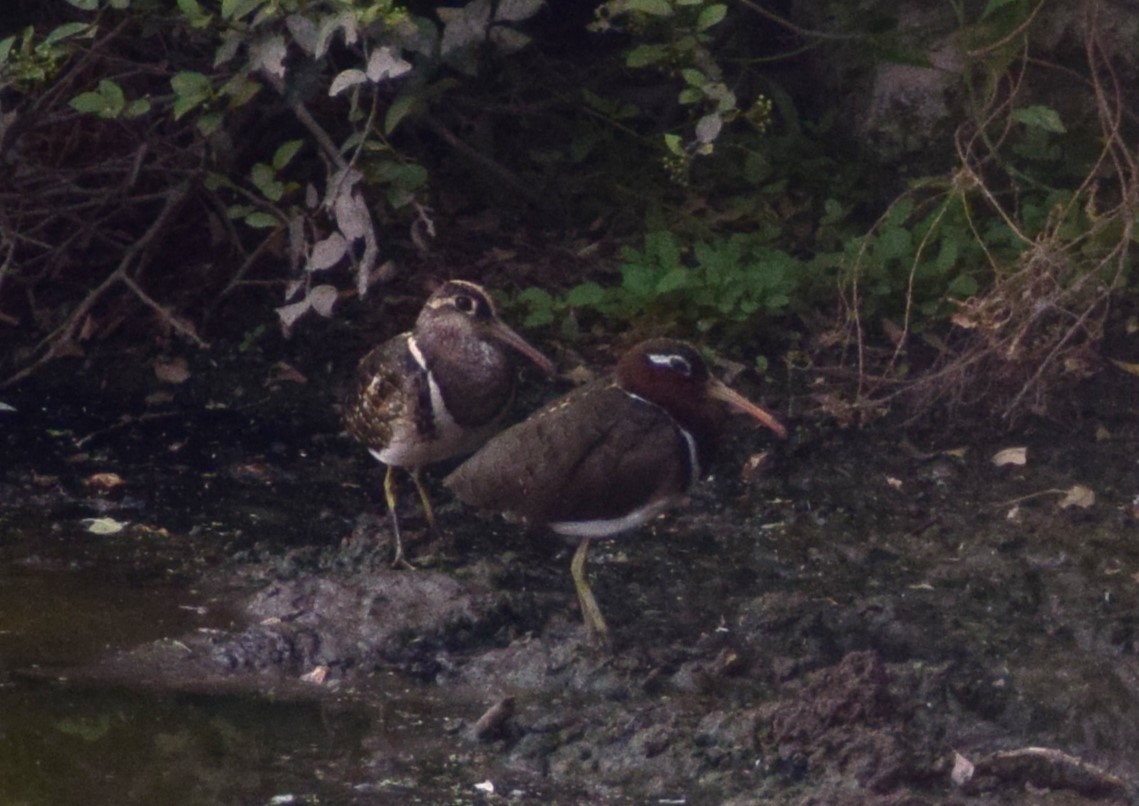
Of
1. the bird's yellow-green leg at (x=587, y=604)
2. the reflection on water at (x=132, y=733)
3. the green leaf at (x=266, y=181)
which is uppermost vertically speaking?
the green leaf at (x=266, y=181)

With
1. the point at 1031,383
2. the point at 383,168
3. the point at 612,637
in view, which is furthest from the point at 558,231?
the point at 612,637

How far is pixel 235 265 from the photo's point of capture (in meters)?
7.29

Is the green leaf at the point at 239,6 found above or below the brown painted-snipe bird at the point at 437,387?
above

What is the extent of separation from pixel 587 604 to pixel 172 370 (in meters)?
2.74

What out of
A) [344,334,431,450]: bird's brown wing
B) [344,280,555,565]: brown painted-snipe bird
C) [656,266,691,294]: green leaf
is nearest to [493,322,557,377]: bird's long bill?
[344,280,555,565]: brown painted-snipe bird

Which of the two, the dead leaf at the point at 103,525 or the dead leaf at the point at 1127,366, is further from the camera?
the dead leaf at the point at 1127,366

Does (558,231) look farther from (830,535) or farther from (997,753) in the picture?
(997,753)

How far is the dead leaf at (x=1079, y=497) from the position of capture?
568cm

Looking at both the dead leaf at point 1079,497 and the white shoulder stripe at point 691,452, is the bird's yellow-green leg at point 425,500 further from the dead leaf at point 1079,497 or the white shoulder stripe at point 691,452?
the dead leaf at point 1079,497

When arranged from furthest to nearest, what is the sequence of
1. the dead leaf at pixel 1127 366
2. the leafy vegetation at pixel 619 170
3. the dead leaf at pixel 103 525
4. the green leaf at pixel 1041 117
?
1. the dead leaf at pixel 1127 366
2. the green leaf at pixel 1041 117
3. the leafy vegetation at pixel 619 170
4. the dead leaf at pixel 103 525

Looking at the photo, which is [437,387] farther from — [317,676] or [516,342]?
[317,676]

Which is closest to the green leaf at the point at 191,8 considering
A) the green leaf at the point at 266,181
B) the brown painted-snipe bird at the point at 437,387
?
the green leaf at the point at 266,181

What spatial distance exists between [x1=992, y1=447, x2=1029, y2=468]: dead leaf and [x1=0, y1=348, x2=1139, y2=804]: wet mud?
0.04 metres

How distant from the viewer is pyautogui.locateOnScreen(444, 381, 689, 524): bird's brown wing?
491cm
